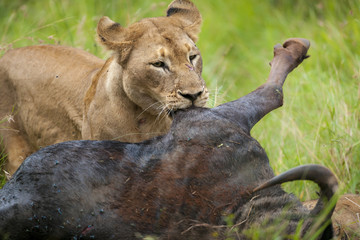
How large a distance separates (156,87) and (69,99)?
122 cm

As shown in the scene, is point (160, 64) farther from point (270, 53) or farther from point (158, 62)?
point (270, 53)

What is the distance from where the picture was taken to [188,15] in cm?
477

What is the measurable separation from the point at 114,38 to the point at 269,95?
1.32 m

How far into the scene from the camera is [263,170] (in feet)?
9.95

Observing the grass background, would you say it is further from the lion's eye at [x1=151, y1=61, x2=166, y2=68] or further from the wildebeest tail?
the lion's eye at [x1=151, y1=61, x2=166, y2=68]

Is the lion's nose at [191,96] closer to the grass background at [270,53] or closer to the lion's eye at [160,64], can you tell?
the lion's eye at [160,64]

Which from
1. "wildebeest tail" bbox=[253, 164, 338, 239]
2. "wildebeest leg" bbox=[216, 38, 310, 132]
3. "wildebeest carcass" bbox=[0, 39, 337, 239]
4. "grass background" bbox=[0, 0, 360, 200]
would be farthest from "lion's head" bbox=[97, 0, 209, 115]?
"wildebeest tail" bbox=[253, 164, 338, 239]

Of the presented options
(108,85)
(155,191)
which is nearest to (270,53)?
(108,85)

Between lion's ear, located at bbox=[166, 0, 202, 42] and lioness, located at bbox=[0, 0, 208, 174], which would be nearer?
lioness, located at bbox=[0, 0, 208, 174]

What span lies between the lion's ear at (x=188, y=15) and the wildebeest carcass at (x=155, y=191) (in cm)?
157

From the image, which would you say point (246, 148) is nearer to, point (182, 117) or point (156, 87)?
point (182, 117)

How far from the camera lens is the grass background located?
5016 mm

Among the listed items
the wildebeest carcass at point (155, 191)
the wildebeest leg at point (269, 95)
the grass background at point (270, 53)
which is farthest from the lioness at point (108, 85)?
the wildebeest carcass at point (155, 191)

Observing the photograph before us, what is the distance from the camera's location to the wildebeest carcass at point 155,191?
2.75 metres
